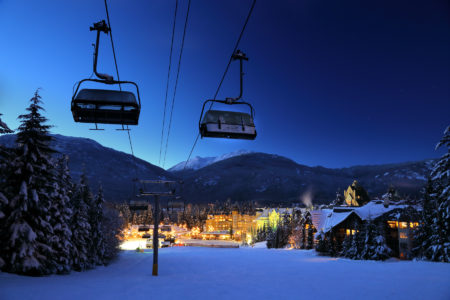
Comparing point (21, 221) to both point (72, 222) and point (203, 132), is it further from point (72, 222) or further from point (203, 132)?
point (203, 132)

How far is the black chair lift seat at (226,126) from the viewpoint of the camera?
381 inches

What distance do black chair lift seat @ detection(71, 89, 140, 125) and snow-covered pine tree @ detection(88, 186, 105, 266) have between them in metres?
25.1

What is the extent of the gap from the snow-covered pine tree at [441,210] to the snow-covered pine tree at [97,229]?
110 feet

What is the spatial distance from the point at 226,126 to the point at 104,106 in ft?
13.1

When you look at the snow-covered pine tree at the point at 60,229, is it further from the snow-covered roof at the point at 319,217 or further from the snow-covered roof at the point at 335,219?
the snow-covered roof at the point at 319,217

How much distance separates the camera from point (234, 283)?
17.0m

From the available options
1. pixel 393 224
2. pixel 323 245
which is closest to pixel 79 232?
pixel 323 245

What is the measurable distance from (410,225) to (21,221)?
43429mm

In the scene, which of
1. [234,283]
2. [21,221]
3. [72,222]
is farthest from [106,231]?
[234,283]

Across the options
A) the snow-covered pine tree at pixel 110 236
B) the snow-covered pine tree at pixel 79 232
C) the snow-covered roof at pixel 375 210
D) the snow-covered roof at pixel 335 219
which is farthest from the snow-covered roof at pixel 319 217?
the snow-covered pine tree at pixel 79 232

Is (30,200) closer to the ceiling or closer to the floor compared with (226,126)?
closer to the floor

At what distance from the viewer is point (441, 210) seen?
26188 mm

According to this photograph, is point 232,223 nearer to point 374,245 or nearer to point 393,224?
point 393,224

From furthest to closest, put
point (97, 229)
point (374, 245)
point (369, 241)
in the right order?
point (369, 241)
point (374, 245)
point (97, 229)
